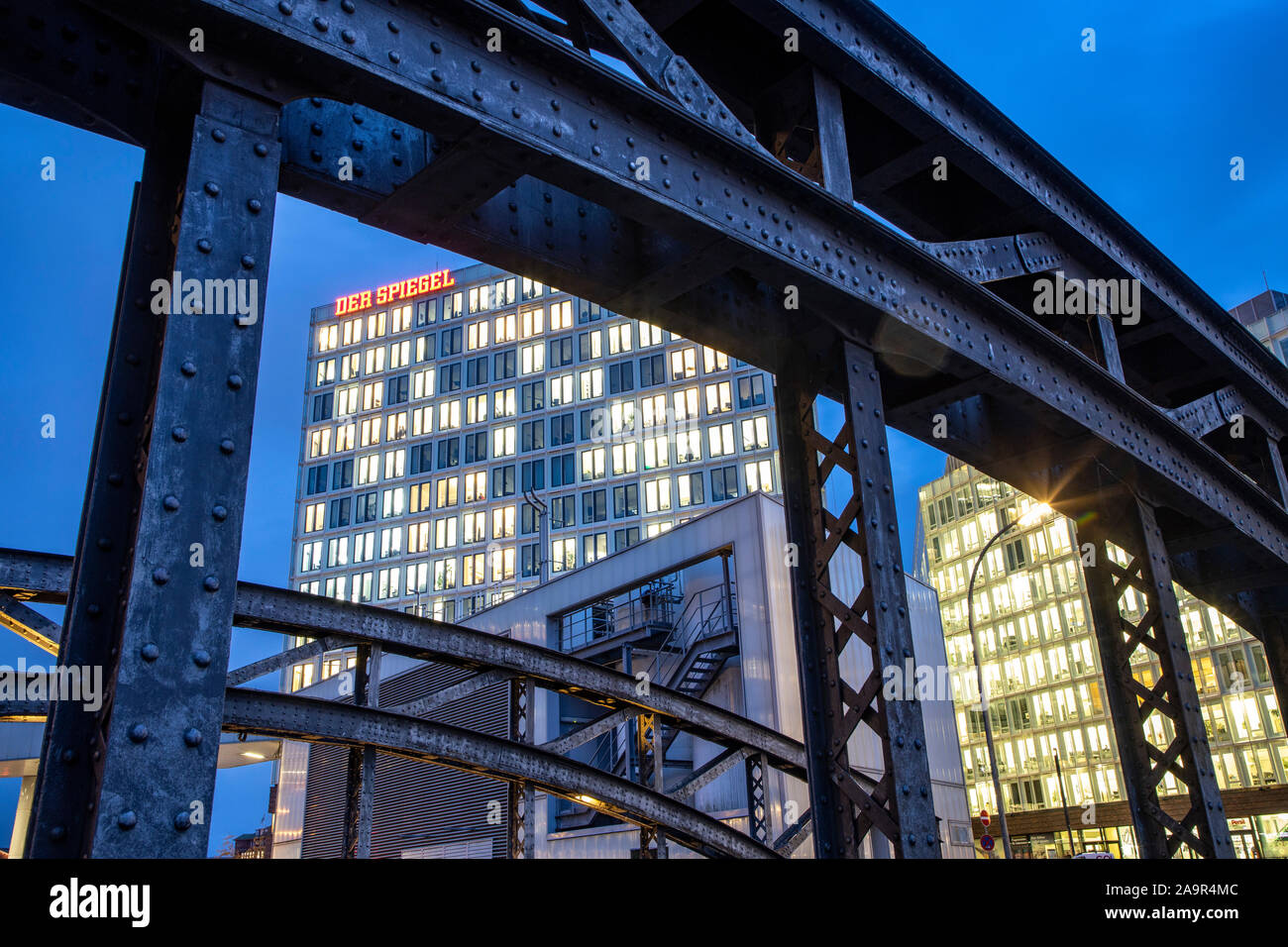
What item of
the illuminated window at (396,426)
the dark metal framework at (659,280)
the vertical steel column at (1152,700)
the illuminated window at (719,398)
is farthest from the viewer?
the illuminated window at (396,426)

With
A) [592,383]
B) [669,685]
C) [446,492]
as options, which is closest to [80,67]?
[669,685]

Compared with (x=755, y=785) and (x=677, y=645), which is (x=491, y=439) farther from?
(x=755, y=785)

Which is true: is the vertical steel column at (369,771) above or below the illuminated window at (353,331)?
below

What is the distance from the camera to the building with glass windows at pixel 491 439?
71.2 metres

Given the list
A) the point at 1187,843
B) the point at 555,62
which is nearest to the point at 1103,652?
the point at 1187,843

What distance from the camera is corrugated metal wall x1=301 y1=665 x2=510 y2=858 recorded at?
27.4m

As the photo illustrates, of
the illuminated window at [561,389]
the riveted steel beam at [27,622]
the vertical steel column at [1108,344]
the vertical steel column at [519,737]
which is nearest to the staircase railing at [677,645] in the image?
the vertical steel column at [519,737]

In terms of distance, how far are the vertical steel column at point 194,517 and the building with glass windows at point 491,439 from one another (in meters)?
63.5

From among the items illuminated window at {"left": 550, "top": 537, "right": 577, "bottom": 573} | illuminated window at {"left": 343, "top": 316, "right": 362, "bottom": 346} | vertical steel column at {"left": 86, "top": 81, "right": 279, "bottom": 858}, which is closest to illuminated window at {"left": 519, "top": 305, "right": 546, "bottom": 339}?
illuminated window at {"left": 343, "top": 316, "right": 362, "bottom": 346}

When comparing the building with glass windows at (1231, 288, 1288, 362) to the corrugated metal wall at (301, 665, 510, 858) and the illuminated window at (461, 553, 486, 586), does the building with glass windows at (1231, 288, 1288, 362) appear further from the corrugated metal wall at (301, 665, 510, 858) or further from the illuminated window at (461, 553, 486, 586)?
the corrugated metal wall at (301, 665, 510, 858)

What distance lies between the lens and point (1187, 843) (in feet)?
29.8

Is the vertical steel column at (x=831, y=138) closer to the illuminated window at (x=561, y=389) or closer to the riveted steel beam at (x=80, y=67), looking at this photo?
the riveted steel beam at (x=80, y=67)

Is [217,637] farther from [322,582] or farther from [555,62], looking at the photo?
[322,582]

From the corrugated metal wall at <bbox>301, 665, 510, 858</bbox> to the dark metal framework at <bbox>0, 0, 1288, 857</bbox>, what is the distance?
15863mm
